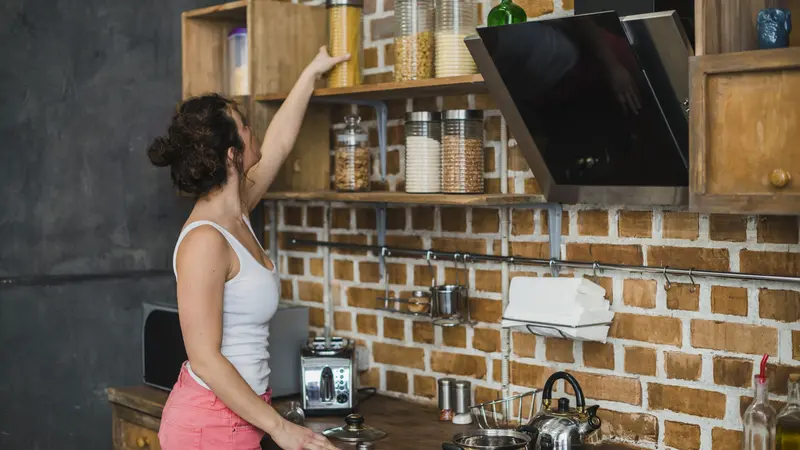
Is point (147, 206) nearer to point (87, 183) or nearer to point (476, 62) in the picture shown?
point (87, 183)

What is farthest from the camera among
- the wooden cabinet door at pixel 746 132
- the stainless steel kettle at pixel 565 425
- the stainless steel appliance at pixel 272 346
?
the stainless steel appliance at pixel 272 346

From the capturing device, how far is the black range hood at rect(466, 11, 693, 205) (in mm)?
2227

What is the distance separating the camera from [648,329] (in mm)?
2600

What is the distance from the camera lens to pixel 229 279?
2477 mm

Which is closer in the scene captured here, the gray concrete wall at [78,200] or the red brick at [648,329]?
the red brick at [648,329]

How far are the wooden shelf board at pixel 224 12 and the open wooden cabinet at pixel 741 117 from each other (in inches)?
66.9

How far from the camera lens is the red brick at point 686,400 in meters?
2.46

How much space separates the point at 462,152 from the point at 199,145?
71cm

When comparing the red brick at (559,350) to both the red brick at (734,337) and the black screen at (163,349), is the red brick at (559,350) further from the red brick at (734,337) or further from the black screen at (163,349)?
the black screen at (163,349)

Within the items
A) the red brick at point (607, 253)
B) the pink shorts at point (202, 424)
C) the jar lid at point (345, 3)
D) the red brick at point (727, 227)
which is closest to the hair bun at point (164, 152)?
the pink shorts at point (202, 424)

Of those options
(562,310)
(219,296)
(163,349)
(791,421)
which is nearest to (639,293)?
(562,310)

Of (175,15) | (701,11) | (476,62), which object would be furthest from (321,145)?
(701,11)

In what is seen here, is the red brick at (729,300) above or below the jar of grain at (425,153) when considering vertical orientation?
below

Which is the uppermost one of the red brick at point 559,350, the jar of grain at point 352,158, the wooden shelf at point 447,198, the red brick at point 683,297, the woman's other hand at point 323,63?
the woman's other hand at point 323,63
